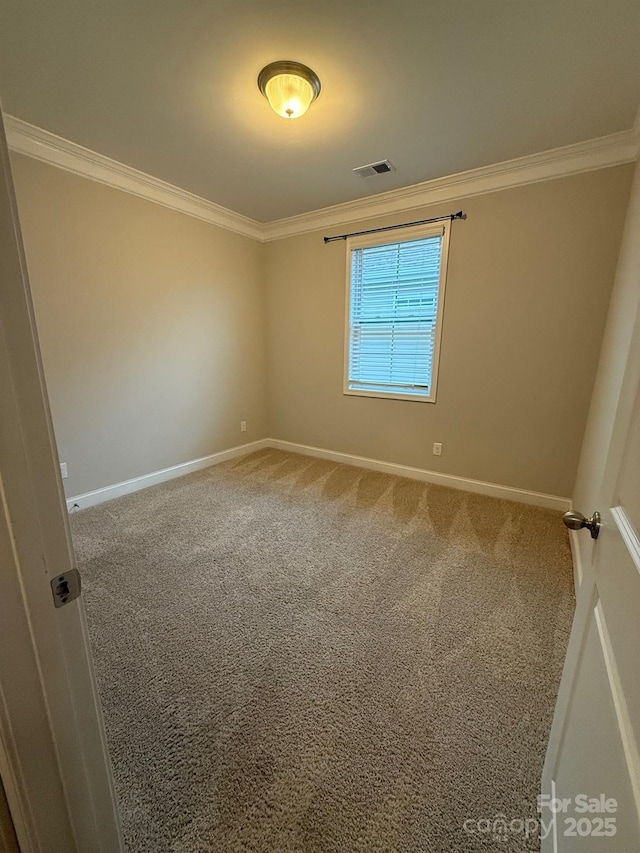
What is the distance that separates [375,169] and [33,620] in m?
3.20

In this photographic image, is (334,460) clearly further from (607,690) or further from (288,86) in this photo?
(607,690)

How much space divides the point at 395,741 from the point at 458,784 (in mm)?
204

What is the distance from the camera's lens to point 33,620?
488 mm

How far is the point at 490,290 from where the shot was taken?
2750mm

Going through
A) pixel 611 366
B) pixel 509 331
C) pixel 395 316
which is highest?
pixel 395 316

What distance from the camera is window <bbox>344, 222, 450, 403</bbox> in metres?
3.02

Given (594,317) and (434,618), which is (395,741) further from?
(594,317)

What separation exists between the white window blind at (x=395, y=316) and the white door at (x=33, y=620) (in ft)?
10.0

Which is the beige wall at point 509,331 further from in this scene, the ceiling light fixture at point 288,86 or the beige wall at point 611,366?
the ceiling light fixture at point 288,86

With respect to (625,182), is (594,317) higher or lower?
lower

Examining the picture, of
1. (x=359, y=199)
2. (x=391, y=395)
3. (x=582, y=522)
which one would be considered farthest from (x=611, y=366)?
(x=359, y=199)

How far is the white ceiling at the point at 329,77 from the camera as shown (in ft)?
4.60

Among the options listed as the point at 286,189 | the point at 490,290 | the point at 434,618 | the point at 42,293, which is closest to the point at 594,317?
the point at 490,290

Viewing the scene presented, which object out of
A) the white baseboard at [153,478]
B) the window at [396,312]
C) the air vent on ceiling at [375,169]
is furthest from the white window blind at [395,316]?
the white baseboard at [153,478]
